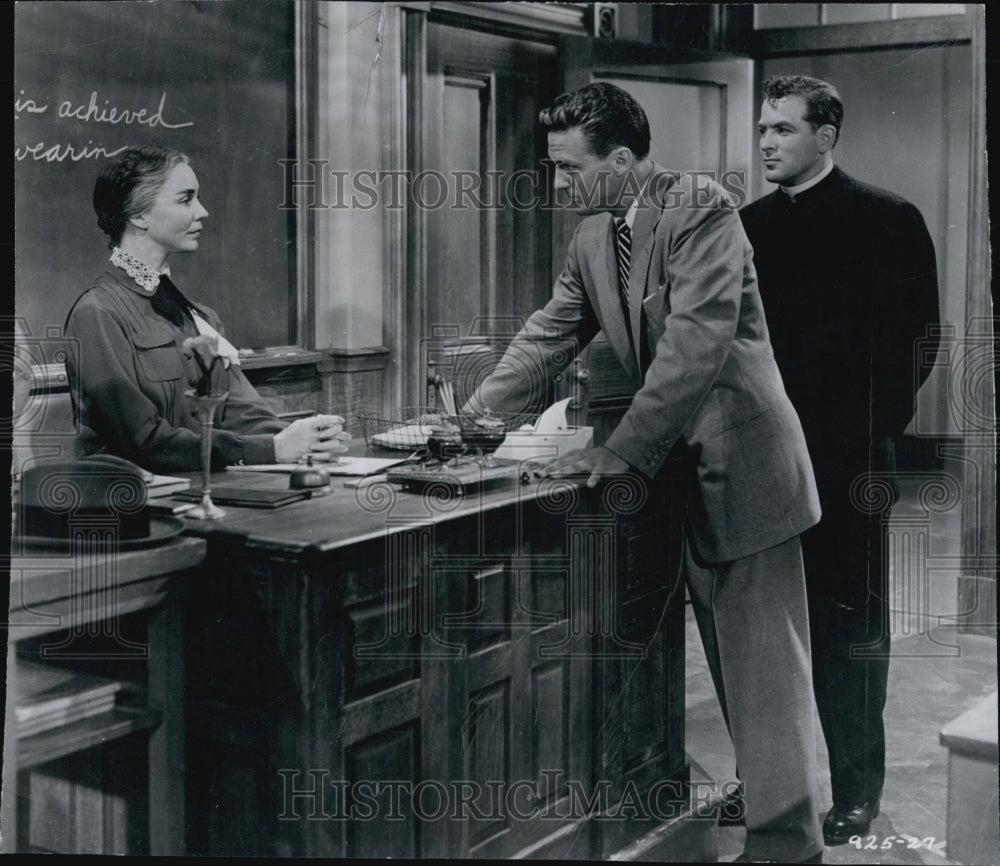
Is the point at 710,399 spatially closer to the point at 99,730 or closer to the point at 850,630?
the point at 850,630

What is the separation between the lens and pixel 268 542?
2264 mm

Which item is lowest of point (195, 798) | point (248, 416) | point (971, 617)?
point (195, 798)

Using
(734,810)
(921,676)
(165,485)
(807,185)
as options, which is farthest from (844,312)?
(165,485)

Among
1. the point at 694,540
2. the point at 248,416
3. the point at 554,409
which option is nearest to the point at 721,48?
the point at 554,409

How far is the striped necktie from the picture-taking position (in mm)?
2812

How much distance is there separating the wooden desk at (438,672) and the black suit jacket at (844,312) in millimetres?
406

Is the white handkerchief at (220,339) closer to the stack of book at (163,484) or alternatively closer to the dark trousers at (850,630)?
the stack of book at (163,484)

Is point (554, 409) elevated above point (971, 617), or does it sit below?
above

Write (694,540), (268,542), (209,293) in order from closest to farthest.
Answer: (268,542) < (209,293) < (694,540)

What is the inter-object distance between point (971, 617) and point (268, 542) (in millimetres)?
1577

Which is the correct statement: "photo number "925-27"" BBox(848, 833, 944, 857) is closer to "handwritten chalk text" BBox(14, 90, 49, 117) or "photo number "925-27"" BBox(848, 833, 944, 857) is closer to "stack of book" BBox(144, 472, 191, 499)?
"stack of book" BBox(144, 472, 191, 499)

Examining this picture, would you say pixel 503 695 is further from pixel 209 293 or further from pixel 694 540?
pixel 209 293

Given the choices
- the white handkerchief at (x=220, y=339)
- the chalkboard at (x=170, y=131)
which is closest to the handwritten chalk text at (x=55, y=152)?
the chalkboard at (x=170, y=131)

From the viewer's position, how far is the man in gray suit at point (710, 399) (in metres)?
2.73
